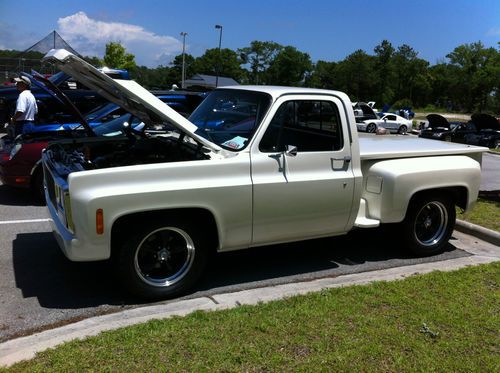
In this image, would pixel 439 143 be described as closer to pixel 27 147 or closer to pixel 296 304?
pixel 296 304

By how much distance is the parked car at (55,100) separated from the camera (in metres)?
10.3

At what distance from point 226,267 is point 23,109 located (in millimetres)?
5611

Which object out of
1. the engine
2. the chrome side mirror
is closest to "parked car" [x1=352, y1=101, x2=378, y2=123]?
the engine

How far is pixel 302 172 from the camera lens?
462 cm

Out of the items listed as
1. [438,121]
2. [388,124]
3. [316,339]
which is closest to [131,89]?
[316,339]

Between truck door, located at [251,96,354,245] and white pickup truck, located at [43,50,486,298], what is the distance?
11mm

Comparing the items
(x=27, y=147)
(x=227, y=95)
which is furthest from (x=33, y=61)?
(x=227, y=95)

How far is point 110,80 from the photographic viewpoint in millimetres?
4035

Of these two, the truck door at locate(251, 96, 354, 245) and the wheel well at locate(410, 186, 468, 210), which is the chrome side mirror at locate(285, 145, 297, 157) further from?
the wheel well at locate(410, 186, 468, 210)

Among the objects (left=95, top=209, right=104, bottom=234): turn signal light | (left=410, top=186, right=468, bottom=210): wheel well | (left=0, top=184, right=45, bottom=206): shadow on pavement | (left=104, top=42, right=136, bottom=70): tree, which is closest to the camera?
(left=95, top=209, right=104, bottom=234): turn signal light

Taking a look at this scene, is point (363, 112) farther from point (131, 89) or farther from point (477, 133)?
point (131, 89)

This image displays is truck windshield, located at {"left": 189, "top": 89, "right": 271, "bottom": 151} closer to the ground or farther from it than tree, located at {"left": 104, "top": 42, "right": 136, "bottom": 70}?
closer to the ground

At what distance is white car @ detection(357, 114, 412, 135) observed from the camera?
109ft

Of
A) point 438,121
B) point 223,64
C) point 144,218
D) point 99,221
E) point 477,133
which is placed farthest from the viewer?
point 223,64
